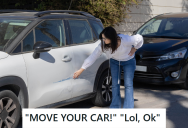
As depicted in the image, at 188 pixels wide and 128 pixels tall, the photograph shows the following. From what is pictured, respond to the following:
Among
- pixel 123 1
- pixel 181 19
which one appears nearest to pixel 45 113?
pixel 181 19

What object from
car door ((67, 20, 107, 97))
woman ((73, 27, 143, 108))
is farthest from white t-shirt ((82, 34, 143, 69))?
car door ((67, 20, 107, 97))

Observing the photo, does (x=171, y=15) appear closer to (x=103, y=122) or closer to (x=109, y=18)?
(x=109, y=18)

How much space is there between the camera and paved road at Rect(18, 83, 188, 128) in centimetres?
472

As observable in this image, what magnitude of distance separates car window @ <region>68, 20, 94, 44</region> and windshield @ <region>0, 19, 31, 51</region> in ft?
2.81

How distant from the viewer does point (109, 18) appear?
33.7 ft

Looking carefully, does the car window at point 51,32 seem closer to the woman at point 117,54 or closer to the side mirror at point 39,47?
the side mirror at point 39,47

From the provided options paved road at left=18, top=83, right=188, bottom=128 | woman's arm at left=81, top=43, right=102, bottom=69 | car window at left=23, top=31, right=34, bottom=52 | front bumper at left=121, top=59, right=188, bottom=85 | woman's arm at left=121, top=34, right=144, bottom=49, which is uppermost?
car window at left=23, top=31, right=34, bottom=52

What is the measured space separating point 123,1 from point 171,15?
283cm

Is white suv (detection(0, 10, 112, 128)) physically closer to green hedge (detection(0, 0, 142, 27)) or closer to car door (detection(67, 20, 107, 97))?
car door (detection(67, 20, 107, 97))

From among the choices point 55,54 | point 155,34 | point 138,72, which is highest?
point 55,54

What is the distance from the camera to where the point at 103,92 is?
524 cm

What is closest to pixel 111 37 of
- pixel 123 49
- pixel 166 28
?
pixel 123 49

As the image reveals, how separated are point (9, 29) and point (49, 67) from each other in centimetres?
75

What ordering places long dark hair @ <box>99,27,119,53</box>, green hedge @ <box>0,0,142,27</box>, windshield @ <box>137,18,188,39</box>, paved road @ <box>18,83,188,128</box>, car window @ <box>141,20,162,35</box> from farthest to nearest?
green hedge @ <box>0,0,142,27</box>
car window @ <box>141,20,162,35</box>
windshield @ <box>137,18,188,39</box>
paved road @ <box>18,83,188,128</box>
long dark hair @ <box>99,27,119,53</box>
